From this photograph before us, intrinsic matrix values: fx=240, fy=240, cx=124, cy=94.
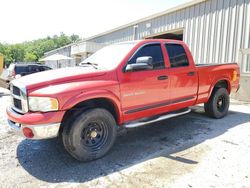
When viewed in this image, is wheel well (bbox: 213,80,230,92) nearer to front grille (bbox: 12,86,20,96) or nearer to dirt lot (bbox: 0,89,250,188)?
dirt lot (bbox: 0,89,250,188)

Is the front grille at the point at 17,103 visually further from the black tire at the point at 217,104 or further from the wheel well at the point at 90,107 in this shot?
the black tire at the point at 217,104

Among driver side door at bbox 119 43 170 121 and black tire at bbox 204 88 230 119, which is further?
black tire at bbox 204 88 230 119

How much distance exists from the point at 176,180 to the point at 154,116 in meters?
1.71

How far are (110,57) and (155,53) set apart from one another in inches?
37.7

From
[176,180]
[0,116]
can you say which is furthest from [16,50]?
[176,180]

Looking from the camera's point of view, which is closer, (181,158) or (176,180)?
(176,180)

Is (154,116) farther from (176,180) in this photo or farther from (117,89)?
(176,180)

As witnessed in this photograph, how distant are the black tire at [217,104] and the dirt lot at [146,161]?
73 centimetres

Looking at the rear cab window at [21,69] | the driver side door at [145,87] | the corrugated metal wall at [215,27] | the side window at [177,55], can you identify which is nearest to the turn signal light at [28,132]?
the driver side door at [145,87]

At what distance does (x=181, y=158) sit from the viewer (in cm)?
402

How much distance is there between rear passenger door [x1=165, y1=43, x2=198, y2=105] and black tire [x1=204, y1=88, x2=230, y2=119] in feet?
2.80

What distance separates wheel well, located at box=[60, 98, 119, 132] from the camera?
380cm

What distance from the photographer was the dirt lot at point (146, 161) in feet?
11.0

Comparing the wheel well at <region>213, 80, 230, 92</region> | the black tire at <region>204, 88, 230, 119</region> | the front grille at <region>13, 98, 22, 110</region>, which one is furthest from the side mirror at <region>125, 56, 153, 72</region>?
the wheel well at <region>213, 80, 230, 92</region>
